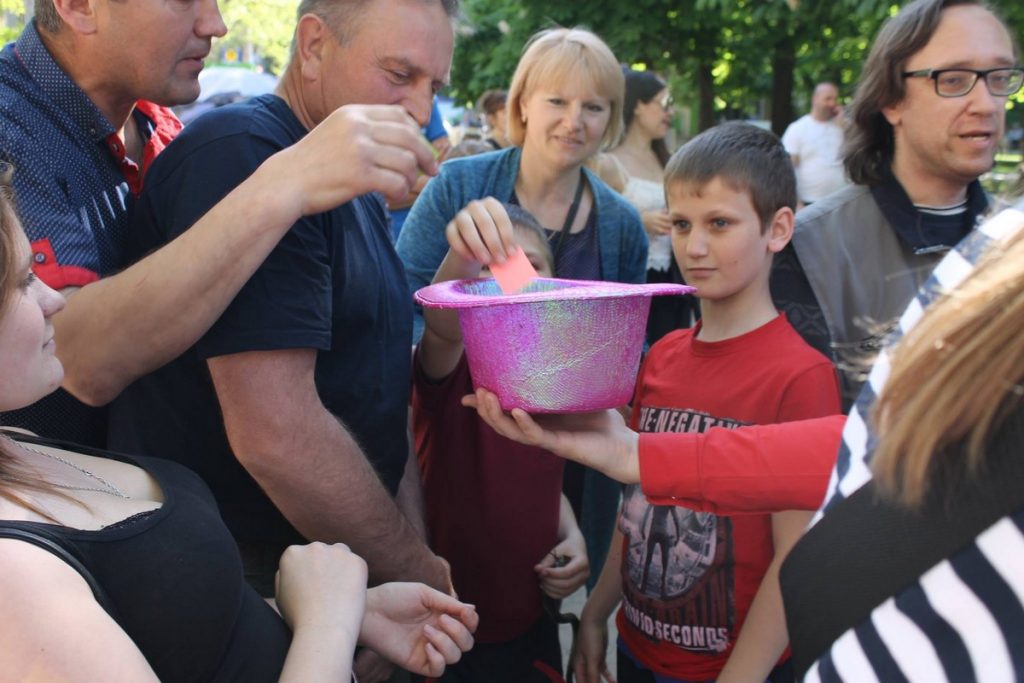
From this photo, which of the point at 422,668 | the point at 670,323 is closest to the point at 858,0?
the point at 670,323

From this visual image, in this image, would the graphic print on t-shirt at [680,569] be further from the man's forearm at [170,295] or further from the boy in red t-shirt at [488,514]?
the man's forearm at [170,295]

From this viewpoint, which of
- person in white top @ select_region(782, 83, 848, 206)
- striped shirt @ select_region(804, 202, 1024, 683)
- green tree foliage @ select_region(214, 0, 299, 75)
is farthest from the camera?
green tree foliage @ select_region(214, 0, 299, 75)

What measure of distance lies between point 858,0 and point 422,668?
27.0ft

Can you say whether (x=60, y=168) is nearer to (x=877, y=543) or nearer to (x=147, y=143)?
(x=147, y=143)

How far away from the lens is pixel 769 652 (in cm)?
195

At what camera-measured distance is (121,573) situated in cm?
129

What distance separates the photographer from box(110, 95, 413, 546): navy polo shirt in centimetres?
171

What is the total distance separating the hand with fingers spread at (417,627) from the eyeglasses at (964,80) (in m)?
1.99

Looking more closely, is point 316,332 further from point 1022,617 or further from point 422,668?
point 1022,617

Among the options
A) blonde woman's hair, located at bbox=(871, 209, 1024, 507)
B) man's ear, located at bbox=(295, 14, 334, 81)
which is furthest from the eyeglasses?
blonde woman's hair, located at bbox=(871, 209, 1024, 507)

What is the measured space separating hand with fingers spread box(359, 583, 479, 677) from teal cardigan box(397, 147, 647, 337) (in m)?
1.59

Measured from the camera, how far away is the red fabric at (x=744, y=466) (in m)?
1.59

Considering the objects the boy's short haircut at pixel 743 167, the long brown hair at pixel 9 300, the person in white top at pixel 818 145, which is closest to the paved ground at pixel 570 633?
the boy's short haircut at pixel 743 167

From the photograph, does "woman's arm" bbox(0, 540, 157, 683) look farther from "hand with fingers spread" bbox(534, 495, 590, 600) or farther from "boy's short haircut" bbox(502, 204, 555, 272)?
"boy's short haircut" bbox(502, 204, 555, 272)
